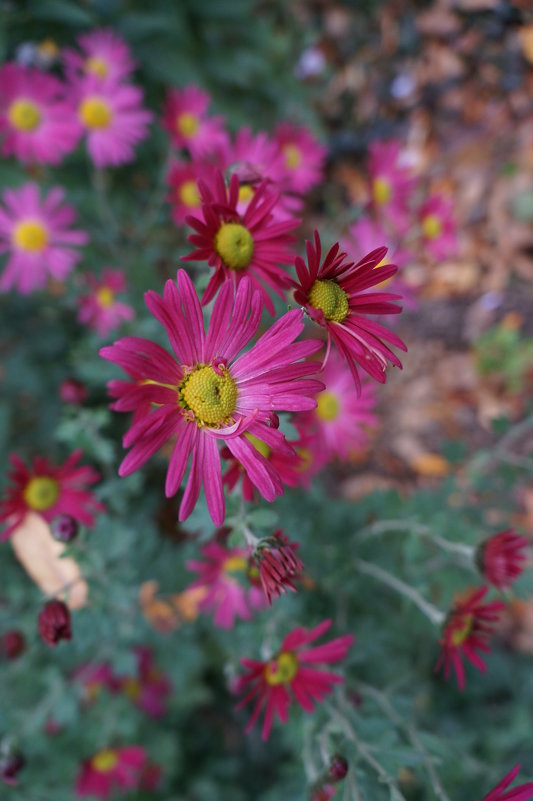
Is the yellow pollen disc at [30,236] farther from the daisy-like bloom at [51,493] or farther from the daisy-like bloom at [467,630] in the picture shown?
the daisy-like bloom at [467,630]

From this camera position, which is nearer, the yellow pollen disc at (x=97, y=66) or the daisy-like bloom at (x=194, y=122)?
the daisy-like bloom at (x=194, y=122)

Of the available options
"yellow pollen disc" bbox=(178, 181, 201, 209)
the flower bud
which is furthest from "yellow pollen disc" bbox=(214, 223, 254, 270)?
"yellow pollen disc" bbox=(178, 181, 201, 209)

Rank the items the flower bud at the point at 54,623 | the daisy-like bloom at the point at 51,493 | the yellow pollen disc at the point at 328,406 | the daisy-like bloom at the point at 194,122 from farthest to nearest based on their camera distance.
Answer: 1. the daisy-like bloom at the point at 194,122
2. the yellow pollen disc at the point at 328,406
3. the daisy-like bloom at the point at 51,493
4. the flower bud at the point at 54,623

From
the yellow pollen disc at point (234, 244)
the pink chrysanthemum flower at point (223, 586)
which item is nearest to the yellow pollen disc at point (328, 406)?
the pink chrysanthemum flower at point (223, 586)

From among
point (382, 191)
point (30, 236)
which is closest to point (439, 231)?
point (382, 191)

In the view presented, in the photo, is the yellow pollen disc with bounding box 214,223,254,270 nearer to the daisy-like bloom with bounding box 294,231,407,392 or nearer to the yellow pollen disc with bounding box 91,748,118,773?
the daisy-like bloom with bounding box 294,231,407,392

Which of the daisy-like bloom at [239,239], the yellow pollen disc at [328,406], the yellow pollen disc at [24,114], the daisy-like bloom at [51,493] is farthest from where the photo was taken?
the yellow pollen disc at [24,114]

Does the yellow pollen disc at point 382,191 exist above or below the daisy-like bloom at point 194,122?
below
